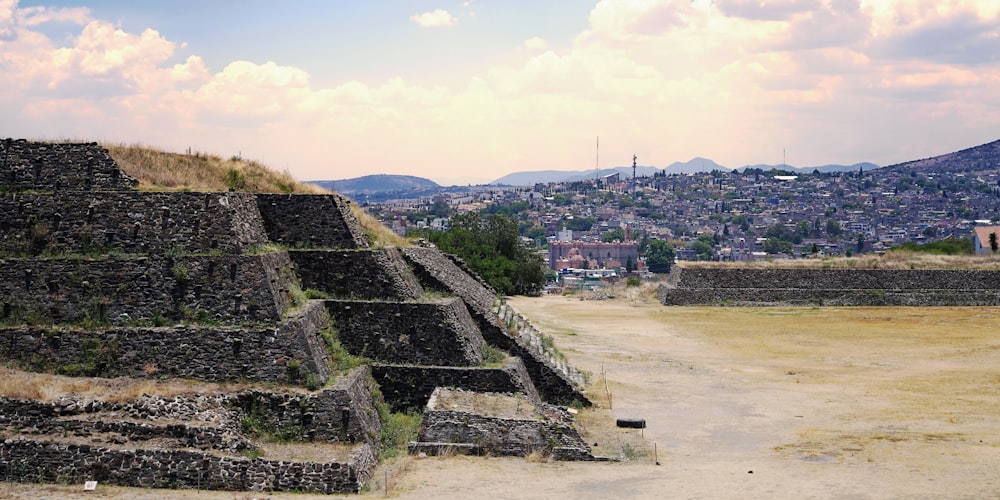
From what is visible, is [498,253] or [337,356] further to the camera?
[498,253]

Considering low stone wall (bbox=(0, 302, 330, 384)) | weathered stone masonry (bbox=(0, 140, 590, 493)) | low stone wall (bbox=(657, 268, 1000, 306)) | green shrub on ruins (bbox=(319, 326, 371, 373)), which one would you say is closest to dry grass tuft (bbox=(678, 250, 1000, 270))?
low stone wall (bbox=(657, 268, 1000, 306))

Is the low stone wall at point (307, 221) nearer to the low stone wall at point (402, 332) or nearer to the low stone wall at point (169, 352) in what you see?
the low stone wall at point (402, 332)

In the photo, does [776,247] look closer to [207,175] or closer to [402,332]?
[207,175]

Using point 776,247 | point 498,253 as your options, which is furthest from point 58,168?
point 776,247

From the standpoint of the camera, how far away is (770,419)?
90.5 feet

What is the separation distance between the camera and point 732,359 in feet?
130

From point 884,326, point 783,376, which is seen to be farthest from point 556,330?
point 884,326

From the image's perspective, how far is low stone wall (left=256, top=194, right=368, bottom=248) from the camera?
2773 cm

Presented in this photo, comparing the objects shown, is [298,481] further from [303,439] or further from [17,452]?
[17,452]

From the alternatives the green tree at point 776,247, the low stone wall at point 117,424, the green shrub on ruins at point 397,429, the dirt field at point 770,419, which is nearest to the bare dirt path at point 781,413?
the dirt field at point 770,419

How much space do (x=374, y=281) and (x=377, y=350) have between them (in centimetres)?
185

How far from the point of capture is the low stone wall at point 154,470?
1900 centimetres

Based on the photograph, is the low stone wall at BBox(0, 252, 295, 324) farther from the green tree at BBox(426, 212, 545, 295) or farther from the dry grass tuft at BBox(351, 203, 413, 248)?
the green tree at BBox(426, 212, 545, 295)

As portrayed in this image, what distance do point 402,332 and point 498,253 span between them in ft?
158
